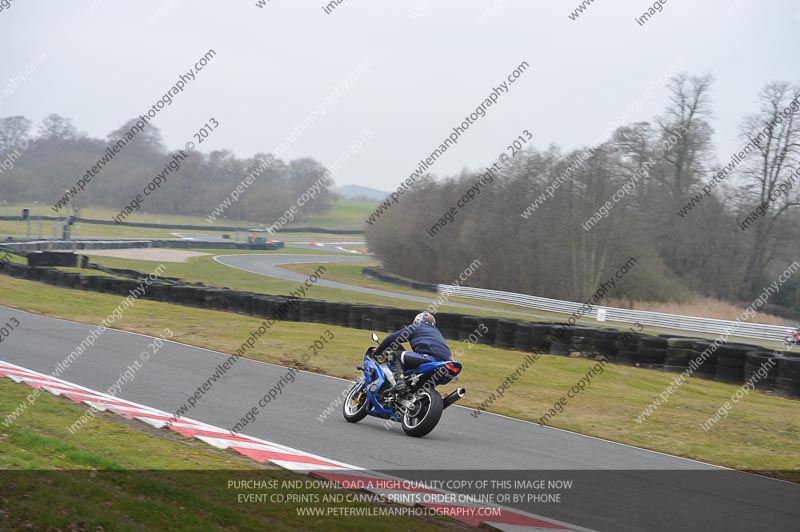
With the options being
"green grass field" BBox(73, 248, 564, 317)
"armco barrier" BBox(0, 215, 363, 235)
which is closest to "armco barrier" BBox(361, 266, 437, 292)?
"green grass field" BBox(73, 248, 564, 317)

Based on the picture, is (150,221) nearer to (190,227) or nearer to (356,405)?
(190,227)

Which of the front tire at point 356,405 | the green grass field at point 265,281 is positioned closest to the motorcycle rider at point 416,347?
the front tire at point 356,405

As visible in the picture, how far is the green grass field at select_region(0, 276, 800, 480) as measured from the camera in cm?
1052

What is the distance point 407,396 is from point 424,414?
1.26ft

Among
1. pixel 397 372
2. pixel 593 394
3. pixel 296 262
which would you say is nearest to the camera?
pixel 397 372

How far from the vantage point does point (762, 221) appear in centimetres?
4288

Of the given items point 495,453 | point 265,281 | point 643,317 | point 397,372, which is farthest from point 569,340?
point 265,281

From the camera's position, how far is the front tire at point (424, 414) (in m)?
9.03

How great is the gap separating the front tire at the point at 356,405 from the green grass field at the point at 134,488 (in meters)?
2.41

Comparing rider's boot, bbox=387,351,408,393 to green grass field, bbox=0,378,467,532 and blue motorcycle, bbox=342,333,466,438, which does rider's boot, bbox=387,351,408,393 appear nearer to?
blue motorcycle, bbox=342,333,466,438

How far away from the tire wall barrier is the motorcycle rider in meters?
8.29

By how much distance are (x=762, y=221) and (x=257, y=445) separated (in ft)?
133

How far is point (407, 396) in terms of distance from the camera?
9383 millimetres

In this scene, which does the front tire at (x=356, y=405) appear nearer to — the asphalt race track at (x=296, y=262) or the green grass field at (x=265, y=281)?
the asphalt race track at (x=296, y=262)
